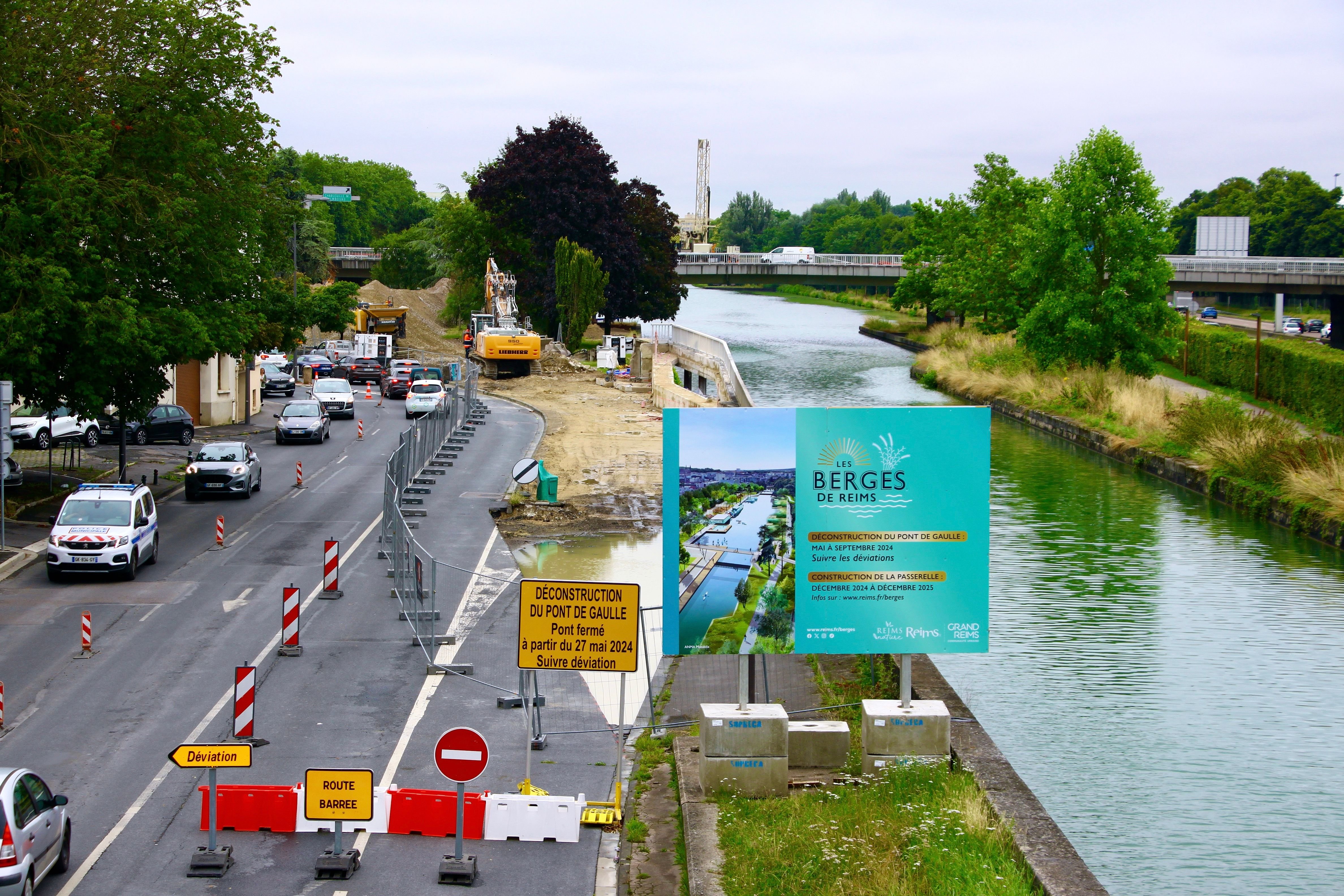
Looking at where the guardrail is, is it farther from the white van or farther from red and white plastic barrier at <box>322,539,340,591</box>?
red and white plastic barrier at <box>322,539,340,591</box>

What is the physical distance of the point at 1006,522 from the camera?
3566 cm

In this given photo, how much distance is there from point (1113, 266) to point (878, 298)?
99193 mm

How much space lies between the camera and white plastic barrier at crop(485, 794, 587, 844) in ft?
42.0

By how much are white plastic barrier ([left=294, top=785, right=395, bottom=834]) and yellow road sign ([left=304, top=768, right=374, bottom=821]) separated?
0.92 metres

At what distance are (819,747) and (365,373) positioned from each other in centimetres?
6130

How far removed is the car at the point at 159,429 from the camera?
42469 millimetres

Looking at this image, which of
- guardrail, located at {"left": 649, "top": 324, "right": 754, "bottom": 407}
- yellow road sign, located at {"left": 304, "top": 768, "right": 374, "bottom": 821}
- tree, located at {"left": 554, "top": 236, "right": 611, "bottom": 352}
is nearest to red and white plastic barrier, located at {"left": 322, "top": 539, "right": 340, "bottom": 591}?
yellow road sign, located at {"left": 304, "top": 768, "right": 374, "bottom": 821}

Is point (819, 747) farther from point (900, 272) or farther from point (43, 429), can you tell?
point (900, 272)

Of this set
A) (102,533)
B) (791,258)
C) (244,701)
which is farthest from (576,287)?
(244,701)

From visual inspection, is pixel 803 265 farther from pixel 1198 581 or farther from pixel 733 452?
pixel 733 452

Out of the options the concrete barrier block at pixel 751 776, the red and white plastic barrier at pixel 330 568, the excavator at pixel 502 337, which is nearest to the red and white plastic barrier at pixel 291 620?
the red and white plastic barrier at pixel 330 568

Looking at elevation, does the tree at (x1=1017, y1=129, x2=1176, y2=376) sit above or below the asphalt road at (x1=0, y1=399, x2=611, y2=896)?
above

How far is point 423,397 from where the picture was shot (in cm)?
5416

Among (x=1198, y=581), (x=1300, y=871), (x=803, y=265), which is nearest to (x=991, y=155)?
(x=803, y=265)
